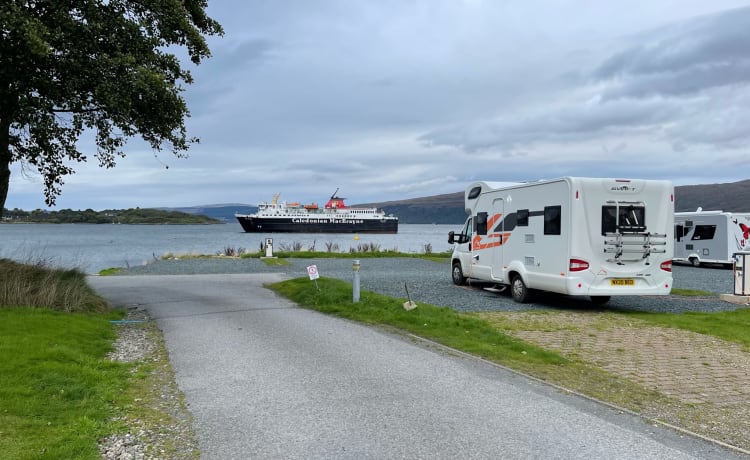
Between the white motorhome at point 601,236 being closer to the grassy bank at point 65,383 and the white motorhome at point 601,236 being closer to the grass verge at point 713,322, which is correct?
the grass verge at point 713,322

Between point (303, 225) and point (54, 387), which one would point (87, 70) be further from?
point (303, 225)

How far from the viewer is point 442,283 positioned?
18.8 meters

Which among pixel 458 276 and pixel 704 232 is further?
pixel 704 232

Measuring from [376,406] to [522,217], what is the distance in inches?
367

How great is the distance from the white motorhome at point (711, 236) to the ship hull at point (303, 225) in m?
78.2

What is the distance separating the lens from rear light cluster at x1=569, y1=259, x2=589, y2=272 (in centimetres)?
1234

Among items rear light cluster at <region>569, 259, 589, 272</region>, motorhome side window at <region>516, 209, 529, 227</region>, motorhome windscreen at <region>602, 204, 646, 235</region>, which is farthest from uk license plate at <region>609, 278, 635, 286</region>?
motorhome side window at <region>516, 209, 529, 227</region>

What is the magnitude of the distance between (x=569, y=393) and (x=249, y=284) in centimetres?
1369

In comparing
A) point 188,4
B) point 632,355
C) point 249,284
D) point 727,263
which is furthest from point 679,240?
point 188,4

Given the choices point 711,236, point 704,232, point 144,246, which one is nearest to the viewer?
point 711,236

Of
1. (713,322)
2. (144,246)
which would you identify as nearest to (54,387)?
(713,322)

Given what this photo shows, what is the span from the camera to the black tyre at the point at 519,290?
46.1 ft

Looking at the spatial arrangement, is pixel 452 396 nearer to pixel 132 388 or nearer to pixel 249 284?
pixel 132 388

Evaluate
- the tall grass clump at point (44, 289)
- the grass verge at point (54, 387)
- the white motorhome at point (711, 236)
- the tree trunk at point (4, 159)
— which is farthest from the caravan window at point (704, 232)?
the tree trunk at point (4, 159)
